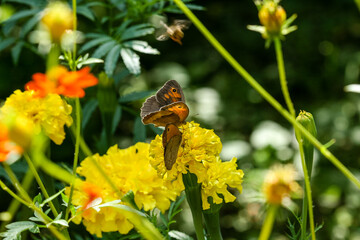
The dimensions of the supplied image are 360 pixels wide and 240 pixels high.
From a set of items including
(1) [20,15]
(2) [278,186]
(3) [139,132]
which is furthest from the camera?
(1) [20,15]

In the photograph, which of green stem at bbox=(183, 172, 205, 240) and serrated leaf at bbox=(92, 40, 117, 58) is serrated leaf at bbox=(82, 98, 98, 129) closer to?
serrated leaf at bbox=(92, 40, 117, 58)

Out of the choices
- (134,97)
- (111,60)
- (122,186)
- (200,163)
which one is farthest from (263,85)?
(200,163)

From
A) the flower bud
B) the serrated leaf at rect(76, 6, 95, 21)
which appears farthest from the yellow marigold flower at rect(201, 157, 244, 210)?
the serrated leaf at rect(76, 6, 95, 21)

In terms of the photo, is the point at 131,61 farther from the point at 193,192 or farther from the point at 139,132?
the point at 193,192

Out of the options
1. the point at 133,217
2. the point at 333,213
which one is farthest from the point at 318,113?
the point at 133,217

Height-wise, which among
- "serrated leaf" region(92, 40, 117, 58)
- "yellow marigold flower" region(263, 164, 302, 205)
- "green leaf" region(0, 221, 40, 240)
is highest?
"yellow marigold flower" region(263, 164, 302, 205)
